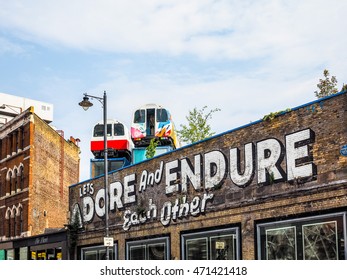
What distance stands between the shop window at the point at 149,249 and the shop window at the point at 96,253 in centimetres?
162

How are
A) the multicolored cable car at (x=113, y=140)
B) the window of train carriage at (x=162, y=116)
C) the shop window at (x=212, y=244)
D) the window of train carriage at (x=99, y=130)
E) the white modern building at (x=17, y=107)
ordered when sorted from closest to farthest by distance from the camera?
the shop window at (x=212, y=244)
the window of train carriage at (x=162, y=116)
the multicolored cable car at (x=113, y=140)
the window of train carriage at (x=99, y=130)
the white modern building at (x=17, y=107)

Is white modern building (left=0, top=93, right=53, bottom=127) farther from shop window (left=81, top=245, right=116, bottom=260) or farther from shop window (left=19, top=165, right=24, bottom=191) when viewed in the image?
shop window (left=81, top=245, right=116, bottom=260)

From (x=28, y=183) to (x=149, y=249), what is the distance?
1902 centimetres

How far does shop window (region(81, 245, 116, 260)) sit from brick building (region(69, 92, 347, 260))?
170mm

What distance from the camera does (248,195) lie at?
2191 centimetres

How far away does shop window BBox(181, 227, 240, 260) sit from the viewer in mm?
22328

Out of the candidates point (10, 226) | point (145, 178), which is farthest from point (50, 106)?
point (145, 178)

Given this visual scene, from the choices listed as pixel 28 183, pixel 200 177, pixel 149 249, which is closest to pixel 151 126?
pixel 28 183

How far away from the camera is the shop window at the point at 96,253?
2988cm

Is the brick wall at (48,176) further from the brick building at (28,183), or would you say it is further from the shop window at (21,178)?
the shop window at (21,178)

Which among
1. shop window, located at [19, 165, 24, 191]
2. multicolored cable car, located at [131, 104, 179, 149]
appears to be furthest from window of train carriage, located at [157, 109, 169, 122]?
shop window, located at [19, 165, 24, 191]

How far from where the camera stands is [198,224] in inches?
953

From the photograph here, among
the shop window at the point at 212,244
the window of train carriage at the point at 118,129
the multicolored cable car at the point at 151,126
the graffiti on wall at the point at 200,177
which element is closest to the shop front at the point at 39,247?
the graffiti on wall at the point at 200,177

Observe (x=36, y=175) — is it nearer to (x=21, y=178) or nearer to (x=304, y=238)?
(x=21, y=178)
